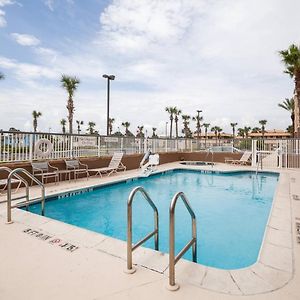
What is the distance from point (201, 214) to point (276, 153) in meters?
→ 10.7

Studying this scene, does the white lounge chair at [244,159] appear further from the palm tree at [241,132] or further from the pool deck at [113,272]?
the palm tree at [241,132]

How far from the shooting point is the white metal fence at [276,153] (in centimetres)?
1399

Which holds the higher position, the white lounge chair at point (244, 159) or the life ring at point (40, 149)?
the life ring at point (40, 149)

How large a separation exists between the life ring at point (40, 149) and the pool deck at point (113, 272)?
16.5 feet

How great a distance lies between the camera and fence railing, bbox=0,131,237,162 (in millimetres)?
7679

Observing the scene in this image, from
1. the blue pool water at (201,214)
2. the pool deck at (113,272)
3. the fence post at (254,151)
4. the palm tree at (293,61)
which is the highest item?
the palm tree at (293,61)

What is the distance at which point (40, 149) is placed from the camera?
8523mm

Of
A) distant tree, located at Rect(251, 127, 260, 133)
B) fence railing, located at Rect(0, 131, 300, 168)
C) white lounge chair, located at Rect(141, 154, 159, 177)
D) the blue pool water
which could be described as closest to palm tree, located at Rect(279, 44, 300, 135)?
fence railing, located at Rect(0, 131, 300, 168)

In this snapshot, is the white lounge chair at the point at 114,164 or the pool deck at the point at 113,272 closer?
the pool deck at the point at 113,272

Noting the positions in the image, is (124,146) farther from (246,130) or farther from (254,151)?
(246,130)

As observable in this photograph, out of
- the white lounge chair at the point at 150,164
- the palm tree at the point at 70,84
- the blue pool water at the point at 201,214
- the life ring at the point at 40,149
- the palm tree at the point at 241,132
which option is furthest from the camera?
the palm tree at the point at 241,132

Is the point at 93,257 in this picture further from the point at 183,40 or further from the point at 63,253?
the point at 183,40

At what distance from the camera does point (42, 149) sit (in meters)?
8.64

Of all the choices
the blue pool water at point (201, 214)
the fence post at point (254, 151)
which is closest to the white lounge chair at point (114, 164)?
the blue pool water at point (201, 214)
